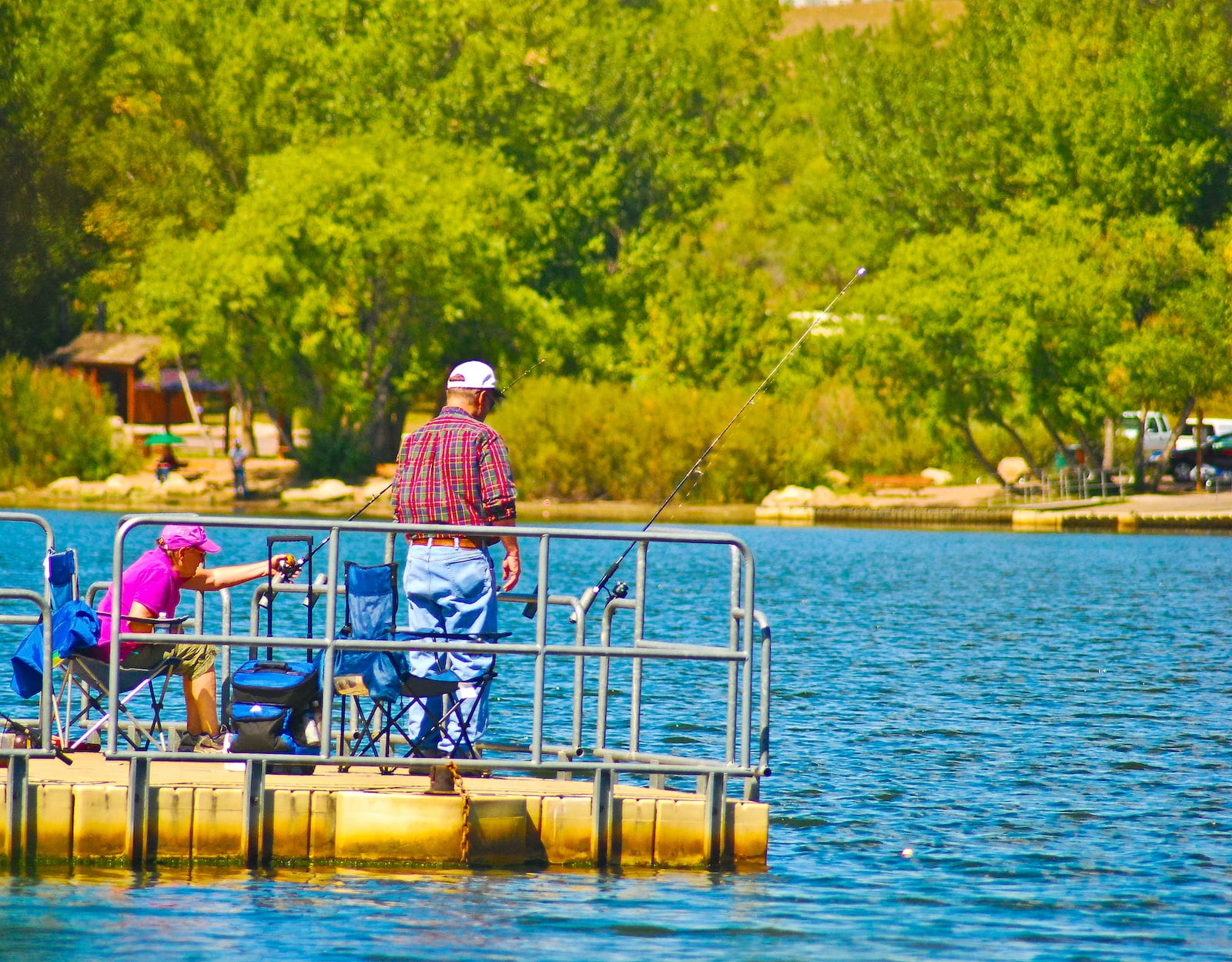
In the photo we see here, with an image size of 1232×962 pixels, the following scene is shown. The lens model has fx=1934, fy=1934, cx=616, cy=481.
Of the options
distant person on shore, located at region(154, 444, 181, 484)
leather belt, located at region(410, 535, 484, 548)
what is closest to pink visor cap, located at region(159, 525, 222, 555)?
leather belt, located at region(410, 535, 484, 548)

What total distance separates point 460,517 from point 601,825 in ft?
5.74

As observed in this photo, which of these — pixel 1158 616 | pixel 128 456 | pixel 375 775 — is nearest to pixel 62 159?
pixel 128 456

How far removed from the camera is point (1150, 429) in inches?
2323

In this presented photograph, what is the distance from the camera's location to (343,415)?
60.3 m

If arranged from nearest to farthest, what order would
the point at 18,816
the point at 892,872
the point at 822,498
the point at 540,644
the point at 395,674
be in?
the point at 540,644 → the point at 18,816 → the point at 395,674 → the point at 892,872 → the point at 822,498

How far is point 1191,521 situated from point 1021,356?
7043mm

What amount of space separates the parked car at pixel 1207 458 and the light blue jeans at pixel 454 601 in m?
50.2

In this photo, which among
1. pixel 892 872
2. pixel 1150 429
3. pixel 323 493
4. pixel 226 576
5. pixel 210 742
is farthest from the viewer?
pixel 1150 429

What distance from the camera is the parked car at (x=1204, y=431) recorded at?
58287mm

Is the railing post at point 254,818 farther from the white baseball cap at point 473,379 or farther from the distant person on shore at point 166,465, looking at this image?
the distant person on shore at point 166,465

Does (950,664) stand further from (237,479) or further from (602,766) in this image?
(237,479)

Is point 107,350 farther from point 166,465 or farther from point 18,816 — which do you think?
point 18,816

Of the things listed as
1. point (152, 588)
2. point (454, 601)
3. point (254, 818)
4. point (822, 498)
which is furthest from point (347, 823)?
point (822, 498)

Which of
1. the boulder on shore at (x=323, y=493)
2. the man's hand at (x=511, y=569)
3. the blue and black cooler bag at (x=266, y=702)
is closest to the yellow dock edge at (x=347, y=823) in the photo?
the blue and black cooler bag at (x=266, y=702)
